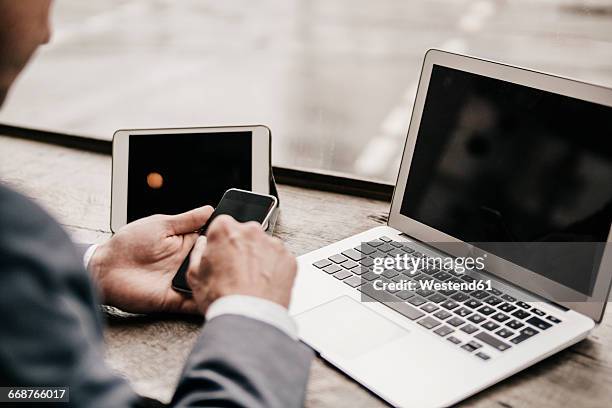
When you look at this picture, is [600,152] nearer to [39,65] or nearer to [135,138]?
[135,138]

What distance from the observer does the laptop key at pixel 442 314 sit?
812 mm

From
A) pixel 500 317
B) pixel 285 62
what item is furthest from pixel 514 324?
pixel 285 62

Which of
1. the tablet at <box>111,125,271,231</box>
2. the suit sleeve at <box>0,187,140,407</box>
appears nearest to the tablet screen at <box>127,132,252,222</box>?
the tablet at <box>111,125,271,231</box>

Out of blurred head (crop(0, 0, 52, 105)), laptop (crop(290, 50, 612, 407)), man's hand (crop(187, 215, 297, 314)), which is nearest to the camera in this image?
blurred head (crop(0, 0, 52, 105))

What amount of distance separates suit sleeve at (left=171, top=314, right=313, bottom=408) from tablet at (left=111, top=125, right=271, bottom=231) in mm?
436

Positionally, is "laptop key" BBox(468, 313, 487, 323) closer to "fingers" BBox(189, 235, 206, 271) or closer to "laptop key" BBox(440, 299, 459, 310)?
"laptop key" BBox(440, 299, 459, 310)

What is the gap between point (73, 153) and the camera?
1.35 metres

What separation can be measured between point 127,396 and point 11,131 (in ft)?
3.64

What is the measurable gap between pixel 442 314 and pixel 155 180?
1.64 feet

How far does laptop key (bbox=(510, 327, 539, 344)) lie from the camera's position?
2.52ft

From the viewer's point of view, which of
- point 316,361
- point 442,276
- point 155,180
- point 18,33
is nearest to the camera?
point 18,33

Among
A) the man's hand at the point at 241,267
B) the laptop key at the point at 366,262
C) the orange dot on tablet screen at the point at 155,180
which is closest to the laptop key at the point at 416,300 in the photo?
the laptop key at the point at 366,262

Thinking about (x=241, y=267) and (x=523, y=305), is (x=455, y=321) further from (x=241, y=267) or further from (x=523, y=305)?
(x=241, y=267)

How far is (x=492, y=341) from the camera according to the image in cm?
77
